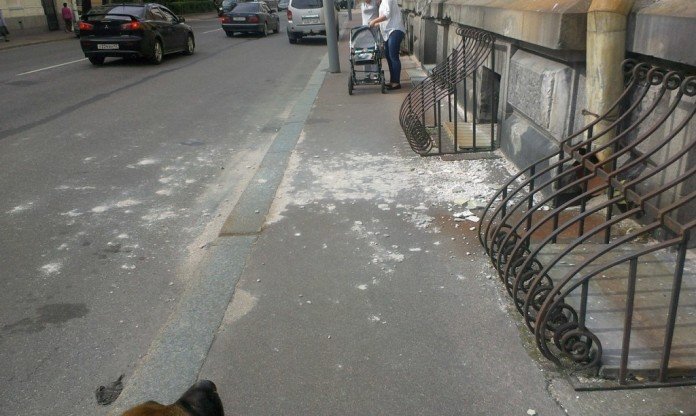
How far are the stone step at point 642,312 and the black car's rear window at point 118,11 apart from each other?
15.9m

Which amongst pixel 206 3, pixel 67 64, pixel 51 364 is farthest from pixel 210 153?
pixel 206 3

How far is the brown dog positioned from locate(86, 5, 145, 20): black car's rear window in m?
16.8

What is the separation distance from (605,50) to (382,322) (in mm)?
2378

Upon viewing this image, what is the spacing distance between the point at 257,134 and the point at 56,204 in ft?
10.9

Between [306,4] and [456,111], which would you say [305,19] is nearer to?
[306,4]

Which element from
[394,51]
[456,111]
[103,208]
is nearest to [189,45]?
[394,51]

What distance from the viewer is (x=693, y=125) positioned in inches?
136

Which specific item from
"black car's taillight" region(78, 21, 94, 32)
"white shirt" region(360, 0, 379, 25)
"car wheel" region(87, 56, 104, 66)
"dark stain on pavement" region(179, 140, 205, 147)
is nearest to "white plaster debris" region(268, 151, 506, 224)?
"dark stain on pavement" region(179, 140, 205, 147)

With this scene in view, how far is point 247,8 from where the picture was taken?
90.2ft

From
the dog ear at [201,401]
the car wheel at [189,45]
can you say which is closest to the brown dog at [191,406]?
the dog ear at [201,401]

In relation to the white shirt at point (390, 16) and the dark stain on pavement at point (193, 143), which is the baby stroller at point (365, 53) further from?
the dark stain on pavement at point (193, 143)

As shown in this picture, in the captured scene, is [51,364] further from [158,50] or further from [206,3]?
[206,3]

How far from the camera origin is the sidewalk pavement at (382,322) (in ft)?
8.91

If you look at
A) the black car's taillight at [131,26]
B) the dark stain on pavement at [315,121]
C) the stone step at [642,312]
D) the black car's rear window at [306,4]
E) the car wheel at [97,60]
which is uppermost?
the black car's rear window at [306,4]
